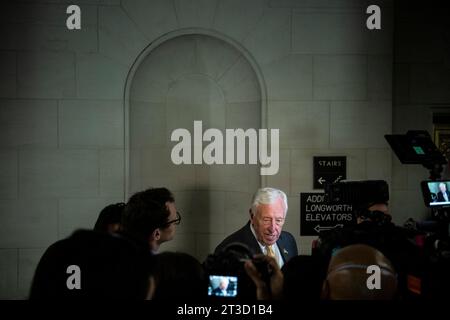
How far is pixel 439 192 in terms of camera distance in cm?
415

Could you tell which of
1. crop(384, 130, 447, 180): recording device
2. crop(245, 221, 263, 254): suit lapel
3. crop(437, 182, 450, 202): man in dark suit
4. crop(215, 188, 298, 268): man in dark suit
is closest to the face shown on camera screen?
crop(437, 182, 450, 202): man in dark suit

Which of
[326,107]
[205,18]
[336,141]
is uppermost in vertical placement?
[205,18]

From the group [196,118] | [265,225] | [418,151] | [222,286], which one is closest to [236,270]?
[222,286]

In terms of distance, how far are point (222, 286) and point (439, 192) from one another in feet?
8.52

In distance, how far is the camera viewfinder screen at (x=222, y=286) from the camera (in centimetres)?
222

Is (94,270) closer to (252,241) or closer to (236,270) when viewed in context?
(236,270)

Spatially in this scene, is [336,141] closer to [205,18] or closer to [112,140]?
[205,18]

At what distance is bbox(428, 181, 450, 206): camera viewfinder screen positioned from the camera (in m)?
4.11

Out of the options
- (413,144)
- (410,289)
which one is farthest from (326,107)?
(410,289)

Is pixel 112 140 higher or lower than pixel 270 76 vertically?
lower

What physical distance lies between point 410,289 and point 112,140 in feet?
12.3

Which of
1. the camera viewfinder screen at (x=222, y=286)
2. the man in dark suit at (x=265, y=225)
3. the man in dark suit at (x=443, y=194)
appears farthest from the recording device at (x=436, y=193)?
the camera viewfinder screen at (x=222, y=286)

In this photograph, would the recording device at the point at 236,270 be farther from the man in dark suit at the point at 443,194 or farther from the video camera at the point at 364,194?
the man in dark suit at the point at 443,194
